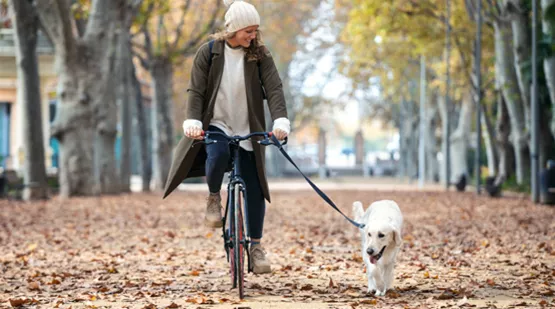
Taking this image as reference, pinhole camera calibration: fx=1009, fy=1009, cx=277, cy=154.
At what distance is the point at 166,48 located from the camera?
33.7m

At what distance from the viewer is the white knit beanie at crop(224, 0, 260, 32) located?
7016mm

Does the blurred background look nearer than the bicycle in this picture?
No

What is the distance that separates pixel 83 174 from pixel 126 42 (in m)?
4.55

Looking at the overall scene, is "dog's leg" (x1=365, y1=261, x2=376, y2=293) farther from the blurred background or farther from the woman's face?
the blurred background

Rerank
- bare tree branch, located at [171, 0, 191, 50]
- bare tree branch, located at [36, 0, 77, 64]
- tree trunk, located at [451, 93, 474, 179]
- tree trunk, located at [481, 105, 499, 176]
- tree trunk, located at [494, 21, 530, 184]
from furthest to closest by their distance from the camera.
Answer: tree trunk, located at [451, 93, 474, 179], bare tree branch, located at [171, 0, 191, 50], tree trunk, located at [481, 105, 499, 176], tree trunk, located at [494, 21, 530, 184], bare tree branch, located at [36, 0, 77, 64]

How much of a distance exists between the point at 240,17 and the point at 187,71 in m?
36.5

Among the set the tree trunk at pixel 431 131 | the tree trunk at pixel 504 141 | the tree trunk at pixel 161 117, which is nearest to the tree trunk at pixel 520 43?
the tree trunk at pixel 504 141

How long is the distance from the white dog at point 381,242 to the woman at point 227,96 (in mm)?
946

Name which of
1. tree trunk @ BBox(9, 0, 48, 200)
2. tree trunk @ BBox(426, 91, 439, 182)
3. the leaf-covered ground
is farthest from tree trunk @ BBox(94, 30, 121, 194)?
tree trunk @ BBox(426, 91, 439, 182)

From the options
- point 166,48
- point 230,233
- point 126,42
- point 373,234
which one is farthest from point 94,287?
point 166,48

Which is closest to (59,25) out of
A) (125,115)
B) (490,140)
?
(125,115)

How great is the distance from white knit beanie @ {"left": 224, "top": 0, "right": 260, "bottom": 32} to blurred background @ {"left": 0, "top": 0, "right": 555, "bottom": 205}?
7717 millimetres

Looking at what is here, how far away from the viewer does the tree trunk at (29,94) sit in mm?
24141

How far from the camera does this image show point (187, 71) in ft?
142
